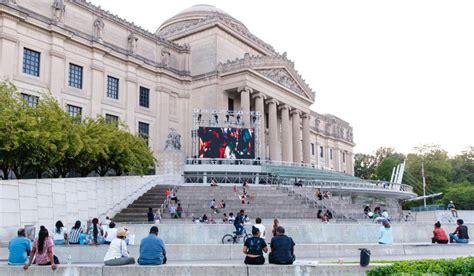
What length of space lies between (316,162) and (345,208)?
55970 millimetres

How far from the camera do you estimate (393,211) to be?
45812 millimetres

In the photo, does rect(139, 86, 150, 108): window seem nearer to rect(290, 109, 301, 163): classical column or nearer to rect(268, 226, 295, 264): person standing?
rect(290, 109, 301, 163): classical column

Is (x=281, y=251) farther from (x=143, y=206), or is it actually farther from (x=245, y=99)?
(x=245, y=99)

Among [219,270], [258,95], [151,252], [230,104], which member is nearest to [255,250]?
[219,270]

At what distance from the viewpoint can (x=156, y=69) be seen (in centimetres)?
5288

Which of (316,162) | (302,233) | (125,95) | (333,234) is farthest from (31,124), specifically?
(316,162)

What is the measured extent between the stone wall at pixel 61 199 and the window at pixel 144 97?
20914 mm

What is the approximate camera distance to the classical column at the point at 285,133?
182ft

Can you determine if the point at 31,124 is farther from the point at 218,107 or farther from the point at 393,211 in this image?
the point at 393,211

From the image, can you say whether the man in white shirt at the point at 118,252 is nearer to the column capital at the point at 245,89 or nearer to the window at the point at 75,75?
the window at the point at 75,75

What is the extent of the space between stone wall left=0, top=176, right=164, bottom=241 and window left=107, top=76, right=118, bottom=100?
18.4 m

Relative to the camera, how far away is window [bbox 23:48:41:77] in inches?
1528

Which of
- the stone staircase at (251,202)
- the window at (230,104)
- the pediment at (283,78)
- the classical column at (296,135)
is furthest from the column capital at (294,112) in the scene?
the stone staircase at (251,202)

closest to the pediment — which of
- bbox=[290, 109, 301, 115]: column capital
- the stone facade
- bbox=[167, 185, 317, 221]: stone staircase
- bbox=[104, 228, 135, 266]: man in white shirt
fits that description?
the stone facade
